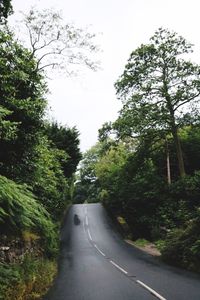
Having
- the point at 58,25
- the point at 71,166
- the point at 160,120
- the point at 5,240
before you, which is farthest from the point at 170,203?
the point at 5,240

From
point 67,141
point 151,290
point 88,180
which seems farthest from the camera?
point 88,180

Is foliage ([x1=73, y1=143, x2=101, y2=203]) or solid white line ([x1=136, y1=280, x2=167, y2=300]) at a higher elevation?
foliage ([x1=73, y1=143, x2=101, y2=203])

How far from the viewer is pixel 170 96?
29547 millimetres

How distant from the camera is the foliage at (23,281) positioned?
27.3 feet

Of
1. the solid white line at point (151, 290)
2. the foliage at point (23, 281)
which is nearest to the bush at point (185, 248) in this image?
the solid white line at point (151, 290)

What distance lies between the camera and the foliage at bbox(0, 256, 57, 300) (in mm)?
8336

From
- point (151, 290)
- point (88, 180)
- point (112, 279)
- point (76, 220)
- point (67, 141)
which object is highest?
point (88, 180)

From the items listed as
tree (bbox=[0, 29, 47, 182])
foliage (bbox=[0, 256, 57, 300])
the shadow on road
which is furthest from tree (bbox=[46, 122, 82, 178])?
foliage (bbox=[0, 256, 57, 300])

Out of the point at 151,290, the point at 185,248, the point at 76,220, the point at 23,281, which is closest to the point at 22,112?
the point at 23,281

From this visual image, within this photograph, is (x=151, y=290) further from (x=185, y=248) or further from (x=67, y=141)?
(x=67, y=141)

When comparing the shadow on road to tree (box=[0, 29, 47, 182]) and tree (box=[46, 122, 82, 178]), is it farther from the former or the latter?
tree (box=[0, 29, 47, 182])

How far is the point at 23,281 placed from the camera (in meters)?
10.0

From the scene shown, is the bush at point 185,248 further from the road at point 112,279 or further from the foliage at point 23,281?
the foliage at point 23,281

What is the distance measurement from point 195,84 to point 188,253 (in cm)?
1619
